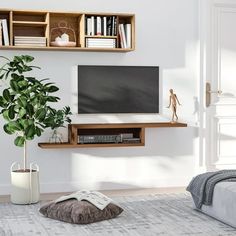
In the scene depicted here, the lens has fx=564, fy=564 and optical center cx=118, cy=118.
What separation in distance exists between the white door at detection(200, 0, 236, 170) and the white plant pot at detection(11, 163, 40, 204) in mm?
2159

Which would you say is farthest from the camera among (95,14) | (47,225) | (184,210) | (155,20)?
(155,20)

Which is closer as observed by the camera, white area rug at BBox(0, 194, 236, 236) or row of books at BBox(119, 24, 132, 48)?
white area rug at BBox(0, 194, 236, 236)

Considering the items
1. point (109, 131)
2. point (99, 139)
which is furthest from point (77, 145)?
point (109, 131)

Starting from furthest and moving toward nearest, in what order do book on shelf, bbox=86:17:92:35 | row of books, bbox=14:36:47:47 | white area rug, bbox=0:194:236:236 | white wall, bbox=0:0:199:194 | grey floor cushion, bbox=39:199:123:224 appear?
white wall, bbox=0:0:199:194 → book on shelf, bbox=86:17:92:35 → row of books, bbox=14:36:47:47 → grey floor cushion, bbox=39:199:123:224 → white area rug, bbox=0:194:236:236

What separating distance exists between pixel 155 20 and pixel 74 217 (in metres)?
2.78

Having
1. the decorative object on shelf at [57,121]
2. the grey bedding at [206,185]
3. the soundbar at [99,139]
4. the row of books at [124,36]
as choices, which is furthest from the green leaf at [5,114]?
the grey bedding at [206,185]

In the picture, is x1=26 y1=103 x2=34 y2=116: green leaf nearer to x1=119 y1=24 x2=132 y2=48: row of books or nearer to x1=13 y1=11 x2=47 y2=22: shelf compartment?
x1=13 y1=11 x2=47 y2=22: shelf compartment

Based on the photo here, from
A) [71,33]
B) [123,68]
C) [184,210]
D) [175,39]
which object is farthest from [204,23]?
[184,210]

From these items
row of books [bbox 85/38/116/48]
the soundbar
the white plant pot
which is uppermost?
row of books [bbox 85/38/116/48]

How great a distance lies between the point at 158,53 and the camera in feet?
21.2

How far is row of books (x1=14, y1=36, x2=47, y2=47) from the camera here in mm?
5809

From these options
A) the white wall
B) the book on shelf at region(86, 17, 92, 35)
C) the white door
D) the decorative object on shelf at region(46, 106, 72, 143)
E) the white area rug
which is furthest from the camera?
the white door

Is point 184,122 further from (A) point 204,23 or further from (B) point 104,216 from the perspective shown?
(B) point 104,216

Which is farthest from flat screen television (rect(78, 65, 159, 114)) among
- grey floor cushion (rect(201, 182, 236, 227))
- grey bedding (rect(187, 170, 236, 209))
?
grey floor cushion (rect(201, 182, 236, 227))
